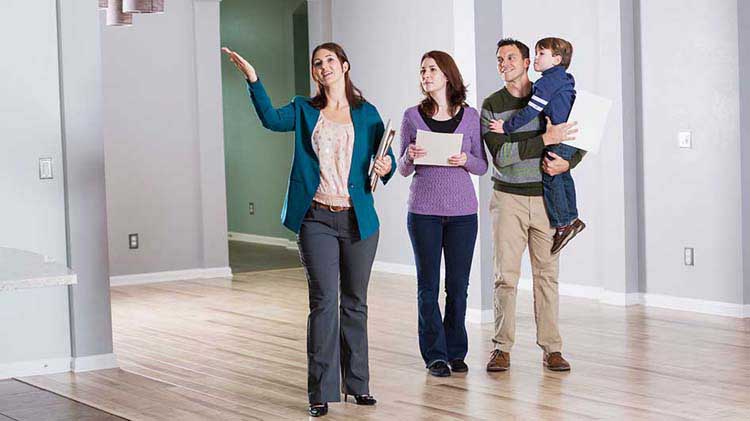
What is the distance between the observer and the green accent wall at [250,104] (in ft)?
39.6

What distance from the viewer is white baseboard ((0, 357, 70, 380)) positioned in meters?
5.71

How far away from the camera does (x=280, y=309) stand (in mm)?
7883

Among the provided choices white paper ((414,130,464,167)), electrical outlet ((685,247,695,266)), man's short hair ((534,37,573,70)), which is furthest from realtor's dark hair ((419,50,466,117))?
electrical outlet ((685,247,695,266))

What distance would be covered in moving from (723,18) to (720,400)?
3.11m

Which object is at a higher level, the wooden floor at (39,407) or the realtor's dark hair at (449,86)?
the realtor's dark hair at (449,86)

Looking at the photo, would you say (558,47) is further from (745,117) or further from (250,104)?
(250,104)

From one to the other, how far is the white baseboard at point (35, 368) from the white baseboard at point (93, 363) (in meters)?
0.05

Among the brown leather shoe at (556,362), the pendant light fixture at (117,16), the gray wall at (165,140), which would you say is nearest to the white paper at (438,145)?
the brown leather shoe at (556,362)

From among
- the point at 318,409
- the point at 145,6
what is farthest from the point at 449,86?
the point at 145,6

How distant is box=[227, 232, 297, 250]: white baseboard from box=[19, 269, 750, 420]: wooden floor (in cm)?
401

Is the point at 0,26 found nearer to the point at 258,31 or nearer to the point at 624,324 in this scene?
the point at 624,324

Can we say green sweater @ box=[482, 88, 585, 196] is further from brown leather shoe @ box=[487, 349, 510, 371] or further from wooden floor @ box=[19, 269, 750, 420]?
wooden floor @ box=[19, 269, 750, 420]

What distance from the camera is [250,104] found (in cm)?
1275

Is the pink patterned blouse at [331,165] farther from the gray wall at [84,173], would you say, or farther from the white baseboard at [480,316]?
the white baseboard at [480,316]
